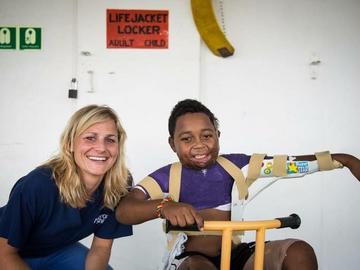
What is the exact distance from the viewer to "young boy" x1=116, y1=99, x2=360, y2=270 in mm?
1662

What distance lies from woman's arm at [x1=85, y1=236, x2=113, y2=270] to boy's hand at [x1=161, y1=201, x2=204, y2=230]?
825mm

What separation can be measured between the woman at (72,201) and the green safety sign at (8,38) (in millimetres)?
1572

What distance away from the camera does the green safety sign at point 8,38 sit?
3.03m

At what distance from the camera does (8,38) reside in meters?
3.04

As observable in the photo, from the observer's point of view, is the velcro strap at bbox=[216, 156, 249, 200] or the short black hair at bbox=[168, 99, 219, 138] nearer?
the velcro strap at bbox=[216, 156, 249, 200]

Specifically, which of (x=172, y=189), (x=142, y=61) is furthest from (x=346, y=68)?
(x=172, y=189)

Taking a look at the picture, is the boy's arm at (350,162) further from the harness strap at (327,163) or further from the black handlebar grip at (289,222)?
the black handlebar grip at (289,222)

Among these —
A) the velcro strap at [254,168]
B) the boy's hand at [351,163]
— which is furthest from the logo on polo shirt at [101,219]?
the boy's hand at [351,163]

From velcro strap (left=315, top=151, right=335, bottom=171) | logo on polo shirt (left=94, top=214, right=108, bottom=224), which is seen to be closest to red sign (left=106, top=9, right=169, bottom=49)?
logo on polo shirt (left=94, top=214, right=108, bottom=224)

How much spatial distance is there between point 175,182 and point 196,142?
0.72 feet

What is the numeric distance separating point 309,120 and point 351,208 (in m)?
0.80

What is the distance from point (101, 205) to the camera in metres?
1.95

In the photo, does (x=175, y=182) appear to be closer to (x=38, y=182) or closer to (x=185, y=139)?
(x=185, y=139)

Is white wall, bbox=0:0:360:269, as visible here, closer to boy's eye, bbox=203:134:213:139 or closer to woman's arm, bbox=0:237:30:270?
boy's eye, bbox=203:134:213:139
